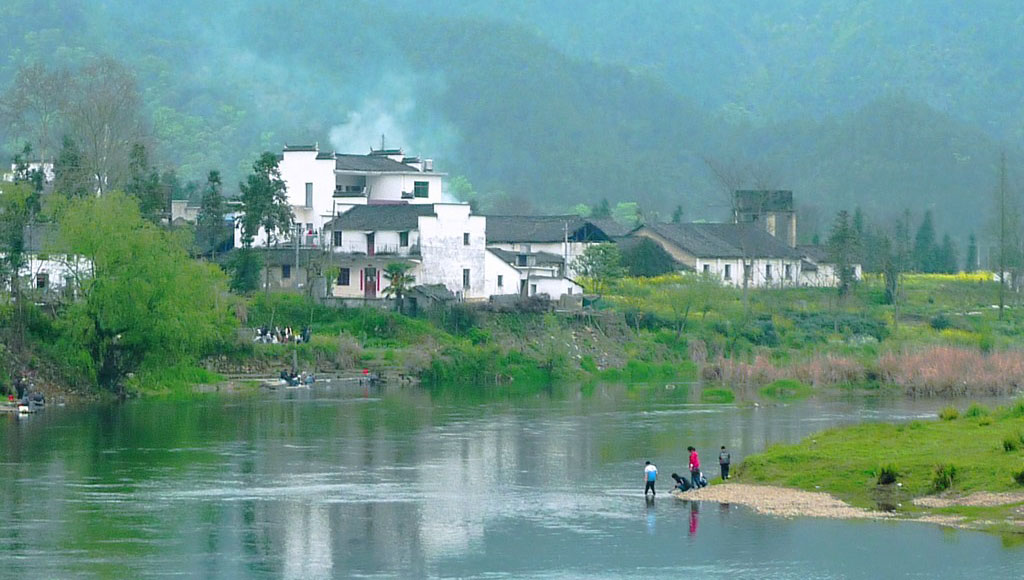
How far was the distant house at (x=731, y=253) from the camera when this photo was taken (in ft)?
312

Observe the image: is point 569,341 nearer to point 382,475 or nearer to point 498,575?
point 382,475

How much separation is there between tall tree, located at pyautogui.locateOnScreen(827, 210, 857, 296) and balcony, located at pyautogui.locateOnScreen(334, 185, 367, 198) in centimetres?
2633

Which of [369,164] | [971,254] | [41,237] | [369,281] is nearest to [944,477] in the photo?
[41,237]

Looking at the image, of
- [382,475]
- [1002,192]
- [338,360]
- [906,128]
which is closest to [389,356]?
[338,360]

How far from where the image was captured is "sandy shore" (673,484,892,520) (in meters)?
35.6

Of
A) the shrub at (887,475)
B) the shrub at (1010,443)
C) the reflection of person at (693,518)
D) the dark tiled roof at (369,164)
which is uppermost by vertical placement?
the dark tiled roof at (369,164)

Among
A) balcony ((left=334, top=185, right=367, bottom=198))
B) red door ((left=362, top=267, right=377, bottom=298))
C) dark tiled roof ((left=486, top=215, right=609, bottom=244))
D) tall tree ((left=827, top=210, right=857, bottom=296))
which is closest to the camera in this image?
red door ((left=362, top=267, right=377, bottom=298))

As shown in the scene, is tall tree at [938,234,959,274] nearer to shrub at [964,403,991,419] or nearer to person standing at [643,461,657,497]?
shrub at [964,403,991,419]

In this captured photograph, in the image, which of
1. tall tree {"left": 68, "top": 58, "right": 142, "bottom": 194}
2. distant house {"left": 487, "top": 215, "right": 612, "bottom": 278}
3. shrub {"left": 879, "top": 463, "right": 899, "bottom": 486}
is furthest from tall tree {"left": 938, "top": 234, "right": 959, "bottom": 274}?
shrub {"left": 879, "top": 463, "right": 899, "bottom": 486}

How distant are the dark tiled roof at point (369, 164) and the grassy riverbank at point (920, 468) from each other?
49598 mm

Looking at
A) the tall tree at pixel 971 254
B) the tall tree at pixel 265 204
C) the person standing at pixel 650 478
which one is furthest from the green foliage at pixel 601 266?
the person standing at pixel 650 478

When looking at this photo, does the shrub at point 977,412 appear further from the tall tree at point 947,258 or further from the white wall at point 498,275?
the tall tree at point 947,258

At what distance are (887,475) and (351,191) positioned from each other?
5592 centimetres

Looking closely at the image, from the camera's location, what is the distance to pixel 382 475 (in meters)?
42.3
